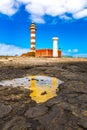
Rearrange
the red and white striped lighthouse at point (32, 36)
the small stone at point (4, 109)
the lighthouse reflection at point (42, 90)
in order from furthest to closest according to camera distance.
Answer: the red and white striped lighthouse at point (32, 36)
the lighthouse reflection at point (42, 90)
the small stone at point (4, 109)

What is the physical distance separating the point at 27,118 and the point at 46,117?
0.65m

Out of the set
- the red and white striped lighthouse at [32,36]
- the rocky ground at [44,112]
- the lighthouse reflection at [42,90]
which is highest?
the red and white striped lighthouse at [32,36]

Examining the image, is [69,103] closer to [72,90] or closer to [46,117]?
[46,117]

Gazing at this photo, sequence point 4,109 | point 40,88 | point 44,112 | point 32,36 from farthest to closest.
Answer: point 32,36
point 40,88
point 4,109
point 44,112

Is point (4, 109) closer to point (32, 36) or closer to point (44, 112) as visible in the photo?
point (44, 112)

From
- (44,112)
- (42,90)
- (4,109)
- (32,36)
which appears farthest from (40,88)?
(32,36)

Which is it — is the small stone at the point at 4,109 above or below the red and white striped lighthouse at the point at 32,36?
below

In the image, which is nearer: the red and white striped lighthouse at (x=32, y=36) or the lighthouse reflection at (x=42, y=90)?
the lighthouse reflection at (x=42, y=90)

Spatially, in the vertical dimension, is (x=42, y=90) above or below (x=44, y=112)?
above

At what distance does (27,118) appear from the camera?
26.1 ft

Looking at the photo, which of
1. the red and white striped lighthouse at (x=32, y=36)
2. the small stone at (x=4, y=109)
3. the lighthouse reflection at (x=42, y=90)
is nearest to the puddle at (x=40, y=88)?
the lighthouse reflection at (x=42, y=90)

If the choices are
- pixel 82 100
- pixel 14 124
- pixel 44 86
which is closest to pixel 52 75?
pixel 44 86

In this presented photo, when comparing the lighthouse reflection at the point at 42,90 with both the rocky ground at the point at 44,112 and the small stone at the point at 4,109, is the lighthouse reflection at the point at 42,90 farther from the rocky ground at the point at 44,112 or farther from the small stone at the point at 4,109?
the small stone at the point at 4,109

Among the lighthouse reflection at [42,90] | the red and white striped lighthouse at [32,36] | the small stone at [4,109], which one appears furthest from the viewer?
the red and white striped lighthouse at [32,36]
